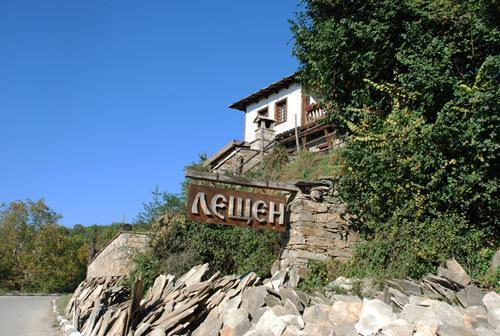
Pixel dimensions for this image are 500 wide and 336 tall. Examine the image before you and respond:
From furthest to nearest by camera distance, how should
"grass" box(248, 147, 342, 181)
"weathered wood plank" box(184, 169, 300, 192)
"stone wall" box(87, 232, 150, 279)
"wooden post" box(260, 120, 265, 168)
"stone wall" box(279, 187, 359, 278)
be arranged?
"wooden post" box(260, 120, 265, 168), "stone wall" box(87, 232, 150, 279), "grass" box(248, 147, 342, 181), "stone wall" box(279, 187, 359, 278), "weathered wood plank" box(184, 169, 300, 192)

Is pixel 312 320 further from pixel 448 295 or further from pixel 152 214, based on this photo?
pixel 152 214

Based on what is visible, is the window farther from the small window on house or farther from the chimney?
the chimney

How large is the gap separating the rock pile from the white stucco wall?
17485 mm

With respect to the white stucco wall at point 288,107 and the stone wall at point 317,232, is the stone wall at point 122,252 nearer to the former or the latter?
the stone wall at point 317,232

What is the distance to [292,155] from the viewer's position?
18875 mm

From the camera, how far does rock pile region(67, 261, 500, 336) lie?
511cm

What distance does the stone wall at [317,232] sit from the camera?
8766mm

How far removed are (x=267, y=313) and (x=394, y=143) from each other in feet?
15.0

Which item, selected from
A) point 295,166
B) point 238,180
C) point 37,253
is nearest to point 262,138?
point 295,166

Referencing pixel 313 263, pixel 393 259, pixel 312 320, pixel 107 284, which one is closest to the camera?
pixel 312 320

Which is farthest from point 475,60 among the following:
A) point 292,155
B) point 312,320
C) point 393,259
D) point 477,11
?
point 292,155

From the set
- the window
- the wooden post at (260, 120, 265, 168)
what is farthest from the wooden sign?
the window

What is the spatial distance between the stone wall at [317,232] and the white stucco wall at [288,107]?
15.0 m

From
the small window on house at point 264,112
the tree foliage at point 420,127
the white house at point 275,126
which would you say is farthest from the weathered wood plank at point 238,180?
the small window on house at point 264,112
